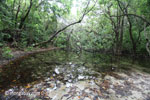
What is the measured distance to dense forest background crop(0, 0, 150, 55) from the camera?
318 inches

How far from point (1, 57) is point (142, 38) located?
60.1 ft

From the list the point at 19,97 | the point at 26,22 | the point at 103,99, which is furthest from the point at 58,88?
the point at 26,22

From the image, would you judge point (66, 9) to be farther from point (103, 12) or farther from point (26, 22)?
point (103, 12)

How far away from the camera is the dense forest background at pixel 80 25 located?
8.07 meters

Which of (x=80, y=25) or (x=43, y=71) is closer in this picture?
(x=43, y=71)

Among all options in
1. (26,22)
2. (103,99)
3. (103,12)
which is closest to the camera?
(103,99)

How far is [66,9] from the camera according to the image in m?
8.38

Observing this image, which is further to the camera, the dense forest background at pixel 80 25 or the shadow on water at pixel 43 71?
the dense forest background at pixel 80 25

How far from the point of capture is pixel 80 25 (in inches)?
754

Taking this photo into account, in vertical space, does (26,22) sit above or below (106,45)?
above

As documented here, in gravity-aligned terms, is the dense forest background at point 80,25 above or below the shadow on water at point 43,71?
above

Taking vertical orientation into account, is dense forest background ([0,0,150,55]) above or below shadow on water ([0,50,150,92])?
above

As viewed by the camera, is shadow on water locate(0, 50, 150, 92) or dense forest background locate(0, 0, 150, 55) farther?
dense forest background locate(0, 0, 150, 55)

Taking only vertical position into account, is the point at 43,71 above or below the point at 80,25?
below
